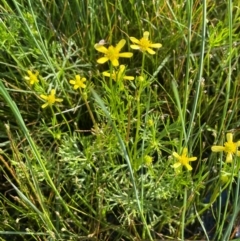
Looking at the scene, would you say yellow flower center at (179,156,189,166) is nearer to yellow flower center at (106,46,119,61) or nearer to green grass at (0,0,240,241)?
green grass at (0,0,240,241)

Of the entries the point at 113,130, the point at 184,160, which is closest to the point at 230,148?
the point at 184,160

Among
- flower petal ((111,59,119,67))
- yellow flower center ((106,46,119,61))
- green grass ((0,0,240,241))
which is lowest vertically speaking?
green grass ((0,0,240,241))

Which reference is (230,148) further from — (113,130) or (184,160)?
(113,130)

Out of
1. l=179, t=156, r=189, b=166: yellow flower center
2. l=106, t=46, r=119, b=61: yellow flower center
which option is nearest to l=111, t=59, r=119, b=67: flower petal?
l=106, t=46, r=119, b=61: yellow flower center

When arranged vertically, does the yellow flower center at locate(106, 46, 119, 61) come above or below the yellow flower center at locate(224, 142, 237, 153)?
above

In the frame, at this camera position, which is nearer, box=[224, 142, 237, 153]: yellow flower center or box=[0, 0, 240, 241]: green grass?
box=[224, 142, 237, 153]: yellow flower center

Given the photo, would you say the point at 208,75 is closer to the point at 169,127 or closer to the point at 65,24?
the point at 169,127

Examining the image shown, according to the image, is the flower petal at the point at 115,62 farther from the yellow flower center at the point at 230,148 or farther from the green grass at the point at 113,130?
the yellow flower center at the point at 230,148

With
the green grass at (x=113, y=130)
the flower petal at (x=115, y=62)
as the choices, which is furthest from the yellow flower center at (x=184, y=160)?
the flower petal at (x=115, y=62)
